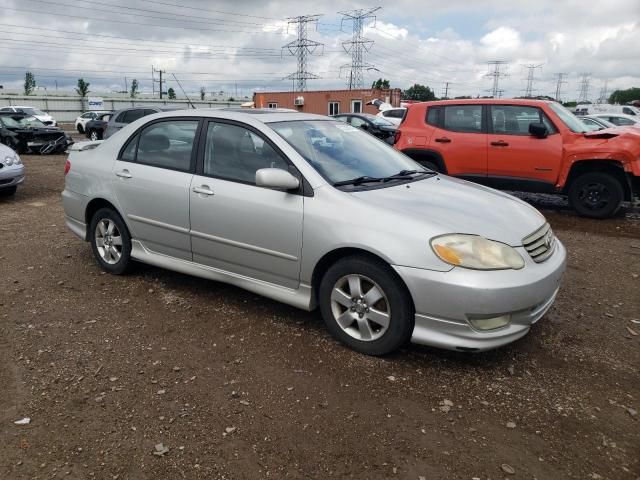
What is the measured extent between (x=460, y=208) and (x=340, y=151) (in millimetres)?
1071

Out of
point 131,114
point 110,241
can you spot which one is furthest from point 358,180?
point 131,114

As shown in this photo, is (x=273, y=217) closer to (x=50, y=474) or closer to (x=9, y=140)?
(x=50, y=474)

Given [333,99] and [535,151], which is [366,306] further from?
[333,99]

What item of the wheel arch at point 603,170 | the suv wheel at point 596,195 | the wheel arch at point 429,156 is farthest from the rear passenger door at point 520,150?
the wheel arch at point 429,156

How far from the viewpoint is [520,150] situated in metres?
7.59

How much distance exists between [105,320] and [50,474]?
5.67 ft

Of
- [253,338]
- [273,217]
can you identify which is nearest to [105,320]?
[253,338]

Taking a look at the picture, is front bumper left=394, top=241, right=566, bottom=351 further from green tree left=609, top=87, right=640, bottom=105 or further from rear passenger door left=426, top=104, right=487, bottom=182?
green tree left=609, top=87, right=640, bottom=105

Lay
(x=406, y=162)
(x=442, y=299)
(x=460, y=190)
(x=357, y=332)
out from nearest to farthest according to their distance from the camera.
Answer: (x=442, y=299) → (x=357, y=332) → (x=460, y=190) → (x=406, y=162)

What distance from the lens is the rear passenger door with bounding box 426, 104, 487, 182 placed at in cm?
792

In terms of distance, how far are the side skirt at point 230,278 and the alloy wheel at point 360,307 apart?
26 cm

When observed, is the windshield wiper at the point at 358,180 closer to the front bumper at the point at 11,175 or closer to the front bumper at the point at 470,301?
the front bumper at the point at 470,301

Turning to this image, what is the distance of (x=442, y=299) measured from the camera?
301cm

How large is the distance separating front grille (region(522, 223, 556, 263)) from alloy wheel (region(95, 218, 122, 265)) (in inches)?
A: 137
